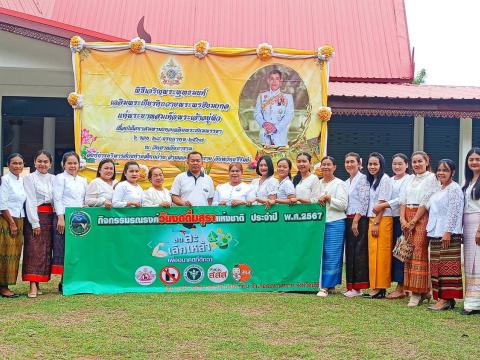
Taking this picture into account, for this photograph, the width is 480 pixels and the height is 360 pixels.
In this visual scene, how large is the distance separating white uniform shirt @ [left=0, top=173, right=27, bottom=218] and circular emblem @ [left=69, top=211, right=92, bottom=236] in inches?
18.8

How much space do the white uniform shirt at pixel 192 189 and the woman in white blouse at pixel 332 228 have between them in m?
1.23

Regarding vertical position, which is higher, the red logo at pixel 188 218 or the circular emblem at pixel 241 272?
the red logo at pixel 188 218

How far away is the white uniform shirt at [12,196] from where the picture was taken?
6059mm

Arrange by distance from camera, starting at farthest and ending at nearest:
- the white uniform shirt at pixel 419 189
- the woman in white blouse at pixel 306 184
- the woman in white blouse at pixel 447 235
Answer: the woman in white blouse at pixel 306 184, the white uniform shirt at pixel 419 189, the woman in white blouse at pixel 447 235

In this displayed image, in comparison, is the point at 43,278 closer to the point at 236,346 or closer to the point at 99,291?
Answer: the point at 99,291

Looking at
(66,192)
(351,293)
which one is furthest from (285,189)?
(66,192)

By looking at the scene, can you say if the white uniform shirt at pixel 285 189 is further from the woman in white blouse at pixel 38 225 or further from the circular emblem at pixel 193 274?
the woman in white blouse at pixel 38 225

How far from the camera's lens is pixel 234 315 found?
5.31 metres

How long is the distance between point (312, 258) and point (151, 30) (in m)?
7.49

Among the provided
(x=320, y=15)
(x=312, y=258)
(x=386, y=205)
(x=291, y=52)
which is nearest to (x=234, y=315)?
(x=312, y=258)

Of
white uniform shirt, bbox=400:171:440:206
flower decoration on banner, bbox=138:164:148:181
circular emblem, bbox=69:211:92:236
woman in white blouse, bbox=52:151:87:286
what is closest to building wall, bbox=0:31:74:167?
flower decoration on banner, bbox=138:164:148:181

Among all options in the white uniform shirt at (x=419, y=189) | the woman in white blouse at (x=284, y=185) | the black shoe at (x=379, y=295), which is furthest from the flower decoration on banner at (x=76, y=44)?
the black shoe at (x=379, y=295)

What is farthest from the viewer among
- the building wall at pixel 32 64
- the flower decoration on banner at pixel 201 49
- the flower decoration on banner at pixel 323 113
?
the building wall at pixel 32 64

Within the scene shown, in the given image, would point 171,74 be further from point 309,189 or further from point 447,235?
point 447,235
